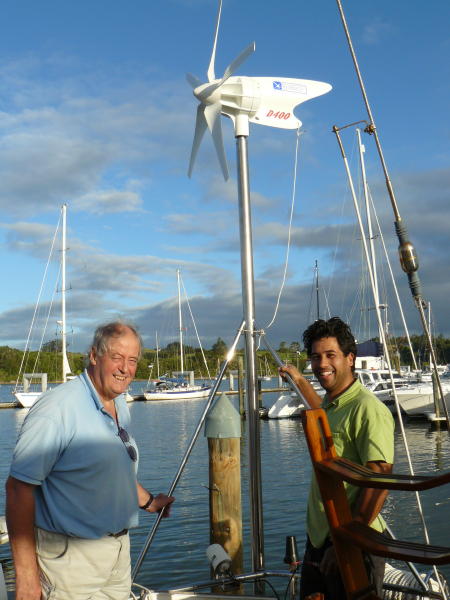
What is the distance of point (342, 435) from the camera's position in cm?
335

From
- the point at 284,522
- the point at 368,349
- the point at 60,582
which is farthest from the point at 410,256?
the point at 368,349

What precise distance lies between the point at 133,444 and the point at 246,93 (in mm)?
3081

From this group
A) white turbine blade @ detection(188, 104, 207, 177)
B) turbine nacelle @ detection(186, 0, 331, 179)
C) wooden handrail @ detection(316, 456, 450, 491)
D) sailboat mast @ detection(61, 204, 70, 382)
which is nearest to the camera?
wooden handrail @ detection(316, 456, 450, 491)

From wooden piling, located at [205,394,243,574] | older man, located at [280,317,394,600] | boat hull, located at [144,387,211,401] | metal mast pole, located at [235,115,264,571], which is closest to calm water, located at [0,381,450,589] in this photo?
wooden piling, located at [205,394,243,574]

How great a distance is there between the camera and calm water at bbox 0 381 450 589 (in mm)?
10820

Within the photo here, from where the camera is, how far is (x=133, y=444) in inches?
138

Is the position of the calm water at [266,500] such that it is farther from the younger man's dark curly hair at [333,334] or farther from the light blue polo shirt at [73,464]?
the light blue polo shirt at [73,464]

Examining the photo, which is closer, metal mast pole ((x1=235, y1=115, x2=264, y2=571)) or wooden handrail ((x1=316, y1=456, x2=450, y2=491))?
wooden handrail ((x1=316, y1=456, x2=450, y2=491))

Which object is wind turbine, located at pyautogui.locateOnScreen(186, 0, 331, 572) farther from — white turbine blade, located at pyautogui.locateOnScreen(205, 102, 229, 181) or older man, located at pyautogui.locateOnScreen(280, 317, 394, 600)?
older man, located at pyautogui.locateOnScreen(280, 317, 394, 600)

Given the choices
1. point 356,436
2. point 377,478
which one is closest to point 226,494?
point 356,436

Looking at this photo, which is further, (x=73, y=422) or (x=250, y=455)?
(x=250, y=455)

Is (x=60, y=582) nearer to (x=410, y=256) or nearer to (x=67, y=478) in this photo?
(x=67, y=478)

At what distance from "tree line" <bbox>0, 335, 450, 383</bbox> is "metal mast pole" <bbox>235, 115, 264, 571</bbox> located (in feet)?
85.3

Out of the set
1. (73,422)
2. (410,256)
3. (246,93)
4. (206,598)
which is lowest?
(206,598)
